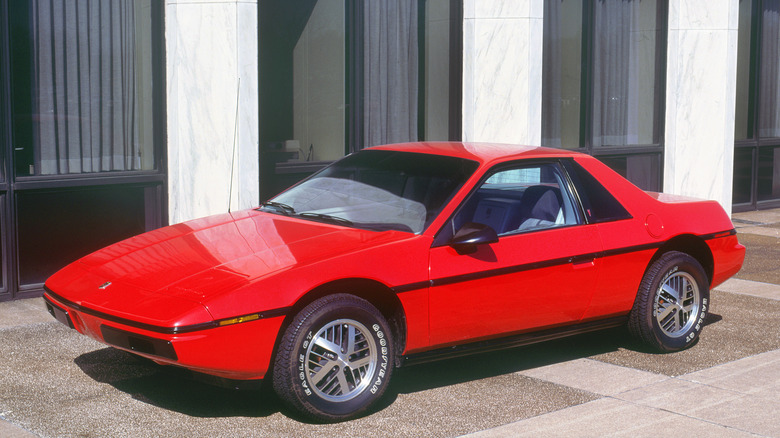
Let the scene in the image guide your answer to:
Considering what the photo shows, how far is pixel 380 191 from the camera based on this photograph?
6.12 metres

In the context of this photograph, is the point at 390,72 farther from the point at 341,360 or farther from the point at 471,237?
the point at 341,360

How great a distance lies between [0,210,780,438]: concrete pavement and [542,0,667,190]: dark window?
20.5ft

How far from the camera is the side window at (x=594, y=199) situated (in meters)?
6.37

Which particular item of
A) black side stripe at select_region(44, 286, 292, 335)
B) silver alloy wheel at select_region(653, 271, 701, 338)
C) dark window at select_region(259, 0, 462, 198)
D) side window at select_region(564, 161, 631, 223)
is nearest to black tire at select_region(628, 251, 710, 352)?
silver alloy wheel at select_region(653, 271, 701, 338)

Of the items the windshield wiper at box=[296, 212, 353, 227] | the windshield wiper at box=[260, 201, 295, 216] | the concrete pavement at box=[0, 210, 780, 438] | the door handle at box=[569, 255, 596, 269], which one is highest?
the windshield wiper at box=[260, 201, 295, 216]

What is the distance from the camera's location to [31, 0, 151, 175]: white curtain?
8.74 m

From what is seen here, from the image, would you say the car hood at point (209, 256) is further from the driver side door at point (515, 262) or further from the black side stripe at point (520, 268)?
the driver side door at point (515, 262)

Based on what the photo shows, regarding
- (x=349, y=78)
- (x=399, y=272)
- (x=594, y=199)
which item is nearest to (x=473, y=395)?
(x=399, y=272)

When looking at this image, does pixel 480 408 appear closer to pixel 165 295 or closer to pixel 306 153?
pixel 165 295

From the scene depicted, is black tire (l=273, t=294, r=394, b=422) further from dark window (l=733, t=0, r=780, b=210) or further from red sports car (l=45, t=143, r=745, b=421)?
dark window (l=733, t=0, r=780, b=210)

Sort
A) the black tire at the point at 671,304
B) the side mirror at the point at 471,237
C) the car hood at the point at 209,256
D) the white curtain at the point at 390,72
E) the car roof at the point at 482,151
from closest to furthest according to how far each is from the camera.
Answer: the car hood at the point at 209,256
the side mirror at the point at 471,237
the car roof at the point at 482,151
the black tire at the point at 671,304
the white curtain at the point at 390,72

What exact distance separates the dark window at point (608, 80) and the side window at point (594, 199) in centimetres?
663

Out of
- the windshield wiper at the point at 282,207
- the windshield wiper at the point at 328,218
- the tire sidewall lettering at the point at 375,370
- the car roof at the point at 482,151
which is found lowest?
the tire sidewall lettering at the point at 375,370

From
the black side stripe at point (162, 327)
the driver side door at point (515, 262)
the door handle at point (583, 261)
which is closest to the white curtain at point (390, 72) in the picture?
the driver side door at point (515, 262)
